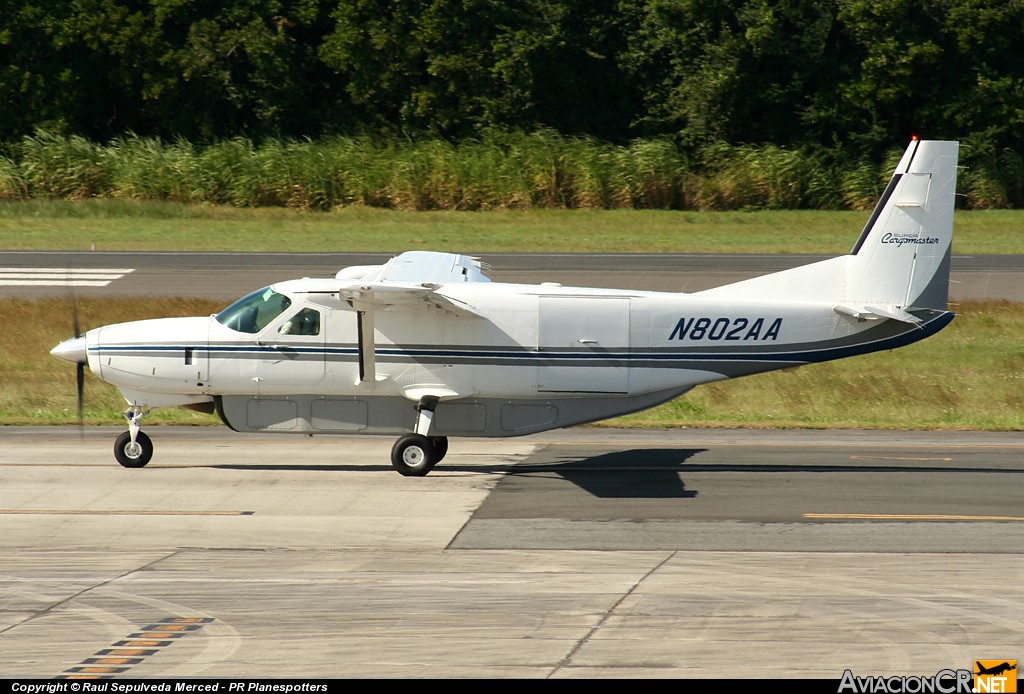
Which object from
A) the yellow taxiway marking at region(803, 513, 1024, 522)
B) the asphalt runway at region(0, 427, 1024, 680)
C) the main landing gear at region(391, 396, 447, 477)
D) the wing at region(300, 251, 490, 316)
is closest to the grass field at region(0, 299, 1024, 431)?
the asphalt runway at region(0, 427, 1024, 680)

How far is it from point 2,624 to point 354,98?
45.1 m

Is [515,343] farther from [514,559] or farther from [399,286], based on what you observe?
[514,559]

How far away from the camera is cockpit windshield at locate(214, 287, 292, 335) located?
16891mm

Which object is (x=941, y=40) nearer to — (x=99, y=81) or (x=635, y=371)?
(x=99, y=81)

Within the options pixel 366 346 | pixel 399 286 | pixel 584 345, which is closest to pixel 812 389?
pixel 584 345

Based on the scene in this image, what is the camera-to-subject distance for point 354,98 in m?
53.4

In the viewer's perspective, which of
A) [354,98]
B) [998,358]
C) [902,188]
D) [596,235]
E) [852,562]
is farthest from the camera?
[354,98]

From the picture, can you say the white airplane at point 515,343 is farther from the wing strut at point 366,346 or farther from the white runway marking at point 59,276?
the white runway marking at point 59,276

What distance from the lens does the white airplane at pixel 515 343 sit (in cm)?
1652

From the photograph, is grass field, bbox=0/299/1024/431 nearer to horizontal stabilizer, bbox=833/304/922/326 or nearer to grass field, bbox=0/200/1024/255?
horizontal stabilizer, bbox=833/304/922/326

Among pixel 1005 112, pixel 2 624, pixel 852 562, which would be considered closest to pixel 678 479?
pixel 852 562

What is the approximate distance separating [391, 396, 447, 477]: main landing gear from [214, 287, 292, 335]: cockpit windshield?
241cm

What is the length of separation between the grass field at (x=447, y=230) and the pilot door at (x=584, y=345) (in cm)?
2380

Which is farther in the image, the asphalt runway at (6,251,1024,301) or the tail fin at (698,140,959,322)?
the asphalt runway at (6,251,1024,301)
